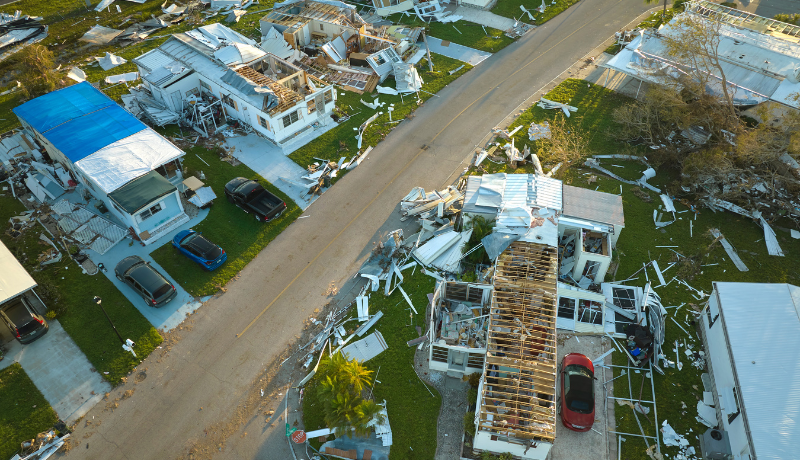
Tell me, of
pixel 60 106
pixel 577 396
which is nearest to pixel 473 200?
pixel 577 396

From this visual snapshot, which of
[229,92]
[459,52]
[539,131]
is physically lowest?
[539,131]

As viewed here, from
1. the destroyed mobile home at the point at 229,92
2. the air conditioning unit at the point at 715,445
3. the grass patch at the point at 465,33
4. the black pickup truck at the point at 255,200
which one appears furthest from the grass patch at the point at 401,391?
the grass patch at the point at 465,33

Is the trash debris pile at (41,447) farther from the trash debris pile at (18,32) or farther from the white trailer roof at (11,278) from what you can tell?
the trash debris pile at (18,32)

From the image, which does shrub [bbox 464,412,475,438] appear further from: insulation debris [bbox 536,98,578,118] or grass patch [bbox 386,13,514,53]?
grass patch [bbox 386,13,514,53]

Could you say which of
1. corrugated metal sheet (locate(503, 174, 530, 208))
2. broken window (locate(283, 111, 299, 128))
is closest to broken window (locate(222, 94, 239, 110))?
broken window (locate(283, 111, 299, 128))

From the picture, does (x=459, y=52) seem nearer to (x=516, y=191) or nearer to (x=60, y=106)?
(x=516, y=191)

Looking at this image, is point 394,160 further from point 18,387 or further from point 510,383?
point 18,387
